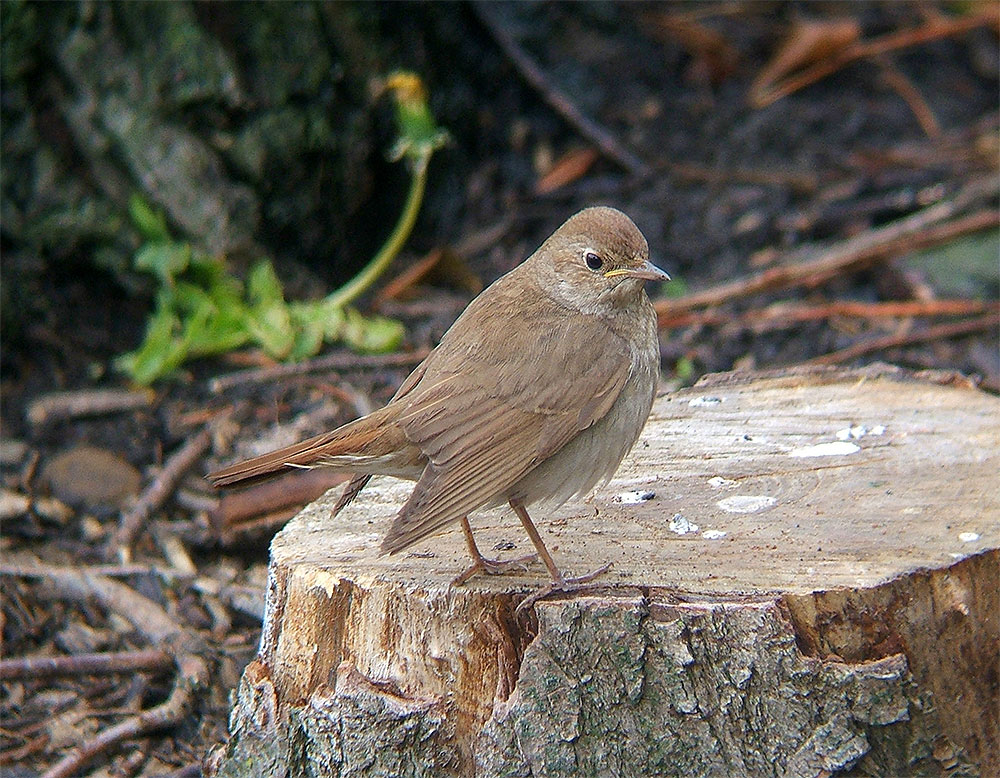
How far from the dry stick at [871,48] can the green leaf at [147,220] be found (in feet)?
12.8

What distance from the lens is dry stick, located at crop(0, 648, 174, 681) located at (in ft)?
13.6

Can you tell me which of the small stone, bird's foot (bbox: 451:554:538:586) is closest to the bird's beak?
bird's foot (bbox: 451:554:538:586)

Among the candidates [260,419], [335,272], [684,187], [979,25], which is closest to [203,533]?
[260,419]

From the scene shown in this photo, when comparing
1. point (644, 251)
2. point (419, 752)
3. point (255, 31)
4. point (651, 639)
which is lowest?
point (419, 752)

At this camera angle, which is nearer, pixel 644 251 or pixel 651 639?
pixel 651 639

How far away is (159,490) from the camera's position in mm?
5078

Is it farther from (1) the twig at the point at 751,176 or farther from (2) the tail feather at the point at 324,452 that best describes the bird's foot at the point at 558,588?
(1) the twig at the point at 751,176

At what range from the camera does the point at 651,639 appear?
3002 millimetres

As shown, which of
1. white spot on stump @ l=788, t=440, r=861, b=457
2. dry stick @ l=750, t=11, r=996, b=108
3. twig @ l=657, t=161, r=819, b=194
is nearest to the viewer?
white spot on stump @ l=788, t=440, r=861, b=457

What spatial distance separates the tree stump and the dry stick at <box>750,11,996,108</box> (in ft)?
15.8

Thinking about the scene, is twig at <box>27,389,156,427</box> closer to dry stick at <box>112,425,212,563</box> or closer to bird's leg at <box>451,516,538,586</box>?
dry stick at <box>112,425,212,563</box>

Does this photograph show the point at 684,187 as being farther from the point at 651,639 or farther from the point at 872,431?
the point at 651,639

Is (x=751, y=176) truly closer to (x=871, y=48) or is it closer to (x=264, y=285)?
(x=871, y=48)

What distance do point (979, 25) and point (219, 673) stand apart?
666 centimetres
